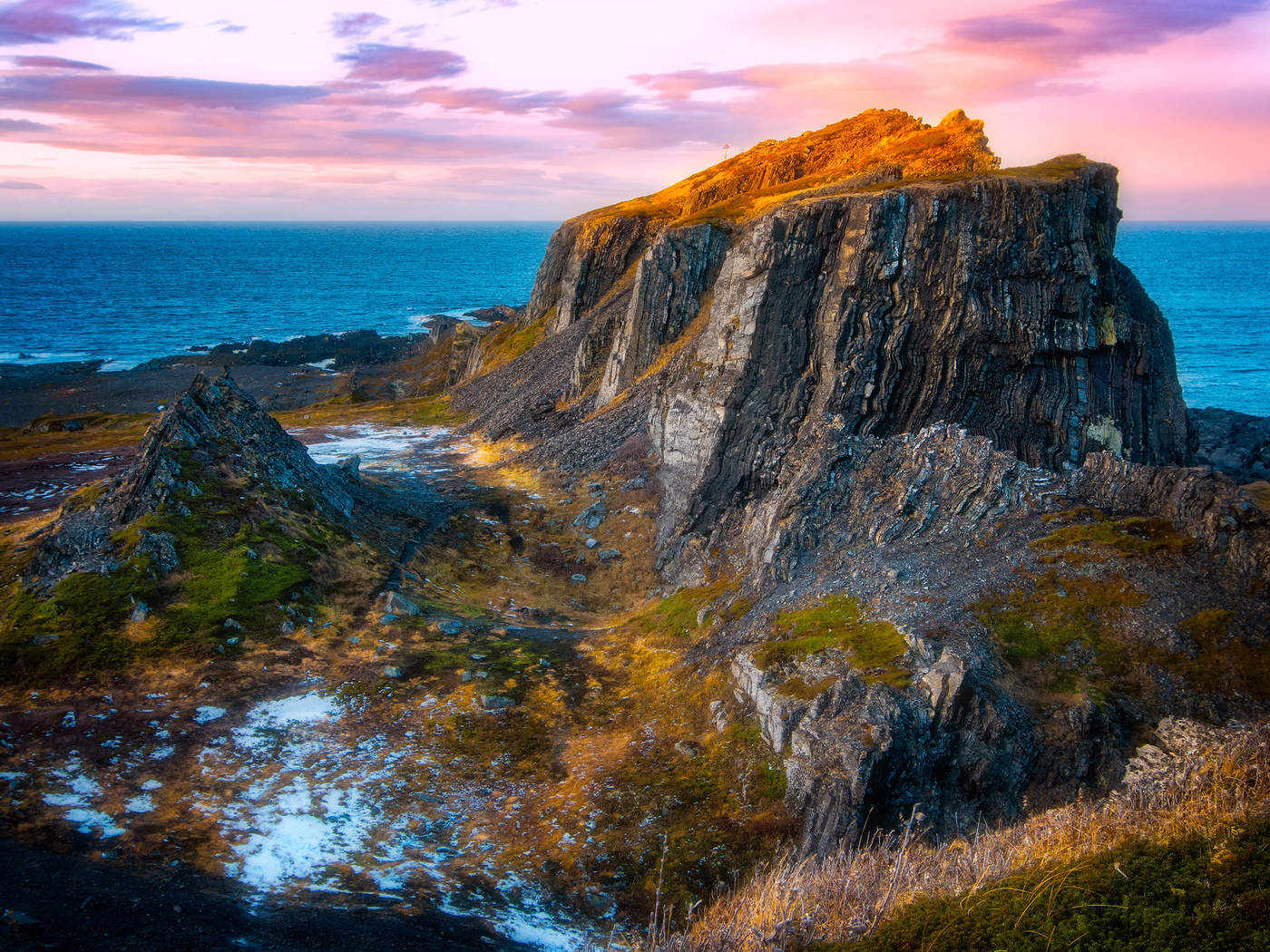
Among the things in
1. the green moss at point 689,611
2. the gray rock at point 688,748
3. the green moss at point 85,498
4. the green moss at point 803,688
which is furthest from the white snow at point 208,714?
the green moss at point 85,498

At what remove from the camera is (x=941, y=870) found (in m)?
12.1

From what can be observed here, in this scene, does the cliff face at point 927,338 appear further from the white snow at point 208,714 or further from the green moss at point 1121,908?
the green moss at point 1121,908

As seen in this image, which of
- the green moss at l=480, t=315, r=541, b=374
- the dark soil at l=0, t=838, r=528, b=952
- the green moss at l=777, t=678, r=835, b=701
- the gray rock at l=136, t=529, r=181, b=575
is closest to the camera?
the dark soil at l=0, t=838, r=528, b=952

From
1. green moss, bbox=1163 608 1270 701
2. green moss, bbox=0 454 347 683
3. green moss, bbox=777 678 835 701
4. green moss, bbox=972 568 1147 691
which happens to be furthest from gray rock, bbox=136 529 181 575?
green moss, bbox=1163 608 1270 701

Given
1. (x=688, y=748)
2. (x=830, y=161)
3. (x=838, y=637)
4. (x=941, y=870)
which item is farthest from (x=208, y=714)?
(x=830, y=161)

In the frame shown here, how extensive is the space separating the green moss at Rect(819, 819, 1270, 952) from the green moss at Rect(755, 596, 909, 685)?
1026cm

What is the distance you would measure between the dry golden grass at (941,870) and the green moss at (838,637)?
8.15 meters

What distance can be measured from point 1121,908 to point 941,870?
266cm

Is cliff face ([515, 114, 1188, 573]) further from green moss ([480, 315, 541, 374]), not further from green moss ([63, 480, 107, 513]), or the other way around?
green moss ([480, 315, 541, 374])

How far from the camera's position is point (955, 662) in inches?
800

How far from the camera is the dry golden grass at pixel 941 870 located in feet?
36.1

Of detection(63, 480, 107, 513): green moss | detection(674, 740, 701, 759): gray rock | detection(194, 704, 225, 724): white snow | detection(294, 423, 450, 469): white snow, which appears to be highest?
detection(294, 423, 450, 469): white snow

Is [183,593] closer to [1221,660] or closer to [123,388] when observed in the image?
[1221,660]

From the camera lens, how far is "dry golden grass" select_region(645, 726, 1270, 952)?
11000 millimetres
